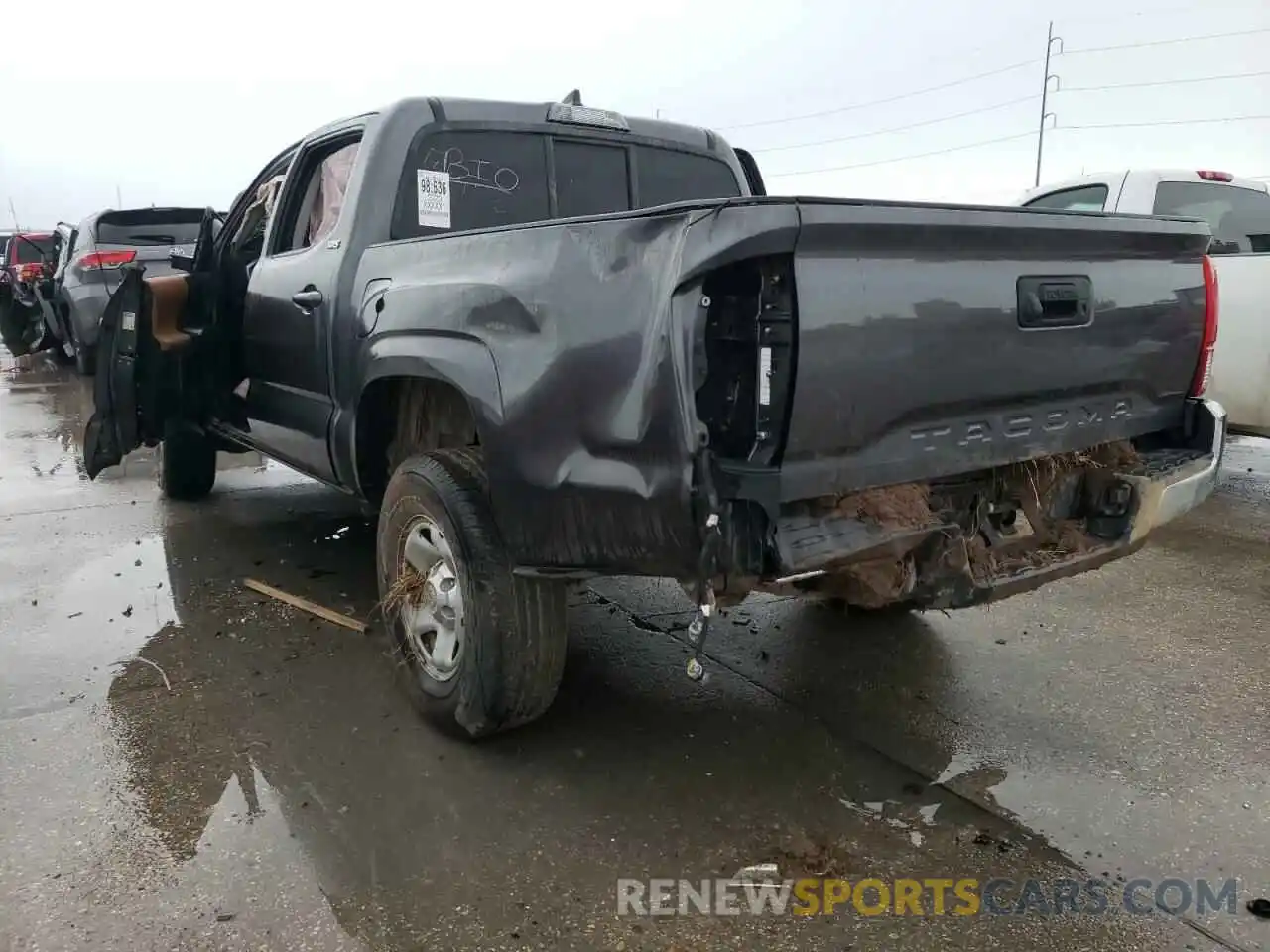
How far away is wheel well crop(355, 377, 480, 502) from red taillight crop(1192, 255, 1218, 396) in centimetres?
242

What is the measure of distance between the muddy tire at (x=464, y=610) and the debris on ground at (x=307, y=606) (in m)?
0.86

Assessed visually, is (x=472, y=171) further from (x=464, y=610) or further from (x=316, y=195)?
(x=464, y=610)

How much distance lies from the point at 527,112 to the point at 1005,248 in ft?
7.34

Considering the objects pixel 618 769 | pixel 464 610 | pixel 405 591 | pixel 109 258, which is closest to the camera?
pixel 464 610

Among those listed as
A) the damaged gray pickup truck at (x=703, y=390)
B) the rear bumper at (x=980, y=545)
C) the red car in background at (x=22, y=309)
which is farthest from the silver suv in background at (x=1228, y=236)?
the red car in background at (x=22, y=309)

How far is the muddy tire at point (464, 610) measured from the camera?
2850 mm

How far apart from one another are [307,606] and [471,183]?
6.32 ft

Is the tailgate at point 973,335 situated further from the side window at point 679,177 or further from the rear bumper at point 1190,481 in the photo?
the side window at point 679,177

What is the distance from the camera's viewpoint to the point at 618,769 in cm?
304

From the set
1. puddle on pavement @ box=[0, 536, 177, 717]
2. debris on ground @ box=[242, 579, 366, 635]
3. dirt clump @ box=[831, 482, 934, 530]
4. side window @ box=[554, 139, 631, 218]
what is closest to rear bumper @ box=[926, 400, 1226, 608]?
dirt clump @ box=[831, 482, 934, 530]

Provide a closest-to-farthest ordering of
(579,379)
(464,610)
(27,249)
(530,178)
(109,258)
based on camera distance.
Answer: (579,379) < (464,610) < (530,178) < (109,258) < (27,249)

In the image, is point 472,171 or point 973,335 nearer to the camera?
point 973,335

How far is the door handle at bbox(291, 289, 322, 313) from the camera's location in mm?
3895

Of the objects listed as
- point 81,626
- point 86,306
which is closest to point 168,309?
point 81,626
